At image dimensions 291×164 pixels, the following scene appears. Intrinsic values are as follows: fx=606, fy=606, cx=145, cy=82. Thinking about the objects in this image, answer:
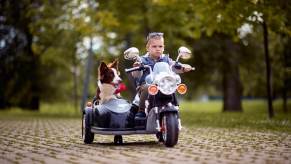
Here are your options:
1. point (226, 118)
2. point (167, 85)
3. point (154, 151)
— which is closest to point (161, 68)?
point (167, 85)

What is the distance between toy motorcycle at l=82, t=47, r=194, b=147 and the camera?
28.8 feet

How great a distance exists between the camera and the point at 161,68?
9.09m

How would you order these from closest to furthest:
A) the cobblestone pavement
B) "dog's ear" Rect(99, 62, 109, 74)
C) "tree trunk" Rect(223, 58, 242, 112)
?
the cobblestone pavement, "dog's ear" Rect(99, 62, 109, 74), "tree trunk" Rect(223, 58, 242, 112)

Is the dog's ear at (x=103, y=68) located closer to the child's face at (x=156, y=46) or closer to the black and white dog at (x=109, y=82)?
the black and white dog at (x=109, y=82)

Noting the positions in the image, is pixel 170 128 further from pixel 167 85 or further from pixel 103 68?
pixel 103 68

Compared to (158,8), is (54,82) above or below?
below

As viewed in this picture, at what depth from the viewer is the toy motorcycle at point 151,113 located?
8.77m

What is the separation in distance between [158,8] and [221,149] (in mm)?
22634

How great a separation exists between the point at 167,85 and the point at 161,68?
0.40m

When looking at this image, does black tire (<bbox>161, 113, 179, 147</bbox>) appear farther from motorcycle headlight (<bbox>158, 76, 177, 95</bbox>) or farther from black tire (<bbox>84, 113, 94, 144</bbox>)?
black tire (<bbox>84, 113, 94, 144</bbox>)

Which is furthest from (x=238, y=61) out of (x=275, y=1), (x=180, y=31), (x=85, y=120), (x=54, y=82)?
(x=85, y=120)

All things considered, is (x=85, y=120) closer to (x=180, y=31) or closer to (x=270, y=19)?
(x=270, y=19)

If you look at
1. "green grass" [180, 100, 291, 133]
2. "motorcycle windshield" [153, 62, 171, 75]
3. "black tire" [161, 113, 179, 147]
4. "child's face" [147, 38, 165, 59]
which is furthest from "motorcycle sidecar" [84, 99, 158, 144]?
"green grass" [180, 100, 291, 133]

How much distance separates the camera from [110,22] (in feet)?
81.1
